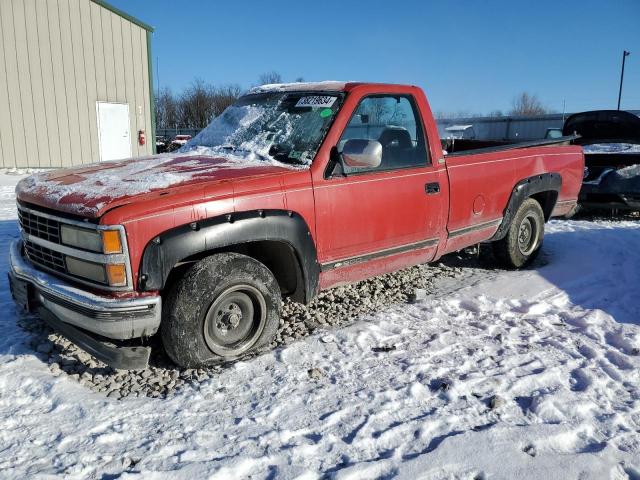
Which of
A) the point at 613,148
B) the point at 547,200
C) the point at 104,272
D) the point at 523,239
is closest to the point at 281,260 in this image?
the point at 104,272

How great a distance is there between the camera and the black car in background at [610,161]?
7.69 m

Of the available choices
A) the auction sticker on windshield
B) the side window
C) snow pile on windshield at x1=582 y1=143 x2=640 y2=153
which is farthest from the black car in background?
the auction sticker on windshield

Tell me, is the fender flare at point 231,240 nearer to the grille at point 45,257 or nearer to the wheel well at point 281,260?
the wheel well at point 281,260

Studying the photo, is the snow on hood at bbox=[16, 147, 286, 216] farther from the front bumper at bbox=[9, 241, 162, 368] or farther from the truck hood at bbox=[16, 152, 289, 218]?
the front bumper at bbox=[9, 241, 162, 368]

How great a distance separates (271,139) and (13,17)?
12.4m

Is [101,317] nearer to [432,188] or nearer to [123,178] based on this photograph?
[123,178]

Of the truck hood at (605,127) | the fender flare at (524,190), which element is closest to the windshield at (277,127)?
the fender flare at (524,190)

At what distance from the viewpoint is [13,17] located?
42.6 feet

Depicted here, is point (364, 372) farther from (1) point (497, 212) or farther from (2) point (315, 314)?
(1) point (497, 212)

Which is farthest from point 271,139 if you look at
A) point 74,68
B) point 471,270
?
point 74,68

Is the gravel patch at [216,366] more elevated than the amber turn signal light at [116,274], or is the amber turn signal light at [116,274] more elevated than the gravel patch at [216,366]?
the amber turn signal light at [116,274]

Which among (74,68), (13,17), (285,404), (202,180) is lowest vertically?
(285,404)

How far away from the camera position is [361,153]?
143 inches

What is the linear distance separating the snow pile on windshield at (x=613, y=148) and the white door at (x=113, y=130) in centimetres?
1220
